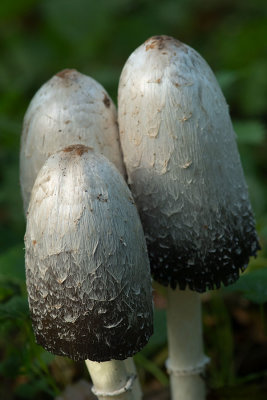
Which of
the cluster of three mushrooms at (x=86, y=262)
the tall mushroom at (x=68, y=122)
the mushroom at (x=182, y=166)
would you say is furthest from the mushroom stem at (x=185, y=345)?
the tall mushroom at (x=68, y=122)

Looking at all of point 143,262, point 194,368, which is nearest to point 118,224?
point 143,262

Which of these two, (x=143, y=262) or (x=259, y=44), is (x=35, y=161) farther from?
(x=259, y=44)

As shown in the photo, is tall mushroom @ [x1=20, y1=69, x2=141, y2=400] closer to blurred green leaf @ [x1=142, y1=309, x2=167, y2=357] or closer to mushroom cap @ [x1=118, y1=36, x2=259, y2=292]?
mushroom cap @ [x1=118, y1=36, x2=259, y2=292]

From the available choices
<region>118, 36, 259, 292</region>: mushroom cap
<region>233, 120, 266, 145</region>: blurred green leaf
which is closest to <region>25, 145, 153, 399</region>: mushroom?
<region>118, 36, 259, 292</region>: mushroom cap

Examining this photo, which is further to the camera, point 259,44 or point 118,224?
point 259,44

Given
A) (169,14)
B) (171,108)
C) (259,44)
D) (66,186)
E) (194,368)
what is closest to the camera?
(66,186)

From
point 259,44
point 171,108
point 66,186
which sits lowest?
point 66,186

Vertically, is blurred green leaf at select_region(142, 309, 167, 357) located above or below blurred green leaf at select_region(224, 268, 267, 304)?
below
